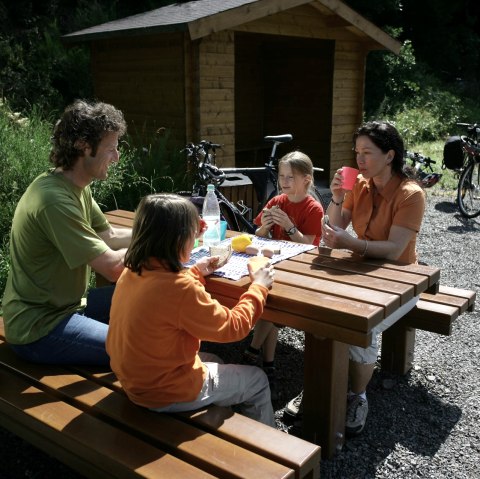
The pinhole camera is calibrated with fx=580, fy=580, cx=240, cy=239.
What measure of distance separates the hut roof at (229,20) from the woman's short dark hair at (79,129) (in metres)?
4.83

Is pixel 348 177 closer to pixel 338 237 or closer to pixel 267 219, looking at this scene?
pixel 338 237

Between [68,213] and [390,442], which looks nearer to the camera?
[68,213]

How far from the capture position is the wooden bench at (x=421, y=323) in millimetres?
3273

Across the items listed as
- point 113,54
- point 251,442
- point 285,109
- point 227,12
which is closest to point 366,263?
point 251,442

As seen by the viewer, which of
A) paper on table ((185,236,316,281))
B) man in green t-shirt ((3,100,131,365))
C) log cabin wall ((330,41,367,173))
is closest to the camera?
man in green t-shirt ((3,100,131,365))

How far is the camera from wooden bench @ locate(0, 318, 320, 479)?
6.02ft

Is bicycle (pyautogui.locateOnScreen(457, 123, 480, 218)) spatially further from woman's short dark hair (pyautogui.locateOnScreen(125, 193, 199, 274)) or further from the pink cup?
woman's short dark hair (pyautogui.locateOnScreen(125, 193, 199, 274))

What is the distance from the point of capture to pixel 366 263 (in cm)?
295

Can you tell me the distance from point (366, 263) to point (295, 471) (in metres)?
1.38

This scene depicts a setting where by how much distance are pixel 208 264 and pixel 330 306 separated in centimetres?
64

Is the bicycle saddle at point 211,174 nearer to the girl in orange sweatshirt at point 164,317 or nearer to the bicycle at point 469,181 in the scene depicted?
the girl in orange sweatshirt at point 164,317

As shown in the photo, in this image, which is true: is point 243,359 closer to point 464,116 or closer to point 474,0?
point 464,116

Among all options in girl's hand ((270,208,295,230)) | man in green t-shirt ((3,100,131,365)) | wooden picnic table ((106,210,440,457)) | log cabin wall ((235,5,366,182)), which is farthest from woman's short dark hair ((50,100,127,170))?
log cabin wall ((235,5,366,182))

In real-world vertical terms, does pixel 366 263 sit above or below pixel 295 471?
above
